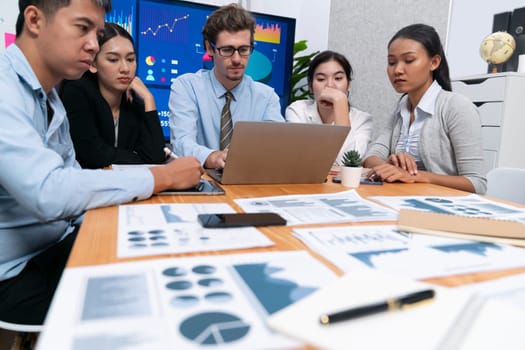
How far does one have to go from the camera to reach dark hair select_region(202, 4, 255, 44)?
1667mm

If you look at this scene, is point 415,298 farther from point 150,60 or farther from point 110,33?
point 150,60

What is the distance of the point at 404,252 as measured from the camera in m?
0.56

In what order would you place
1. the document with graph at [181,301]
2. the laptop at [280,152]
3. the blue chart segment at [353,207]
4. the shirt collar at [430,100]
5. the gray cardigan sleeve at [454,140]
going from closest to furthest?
the document with graph at [181,301], the blue chart segment at [353,207], the laptop at [280,152], the gray cardigan sleeve at [454,140], the shirt collar at [430,100]

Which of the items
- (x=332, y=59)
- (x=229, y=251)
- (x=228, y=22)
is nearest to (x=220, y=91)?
(x=228, y=22)

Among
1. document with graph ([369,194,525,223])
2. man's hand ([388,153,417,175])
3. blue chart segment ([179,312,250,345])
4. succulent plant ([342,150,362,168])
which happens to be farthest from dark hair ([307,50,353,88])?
blue chart segment ([179,312,250,345])

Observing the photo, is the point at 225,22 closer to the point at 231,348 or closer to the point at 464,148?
the point at 464,148

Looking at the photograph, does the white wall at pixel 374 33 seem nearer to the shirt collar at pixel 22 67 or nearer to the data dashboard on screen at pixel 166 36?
the data dashboard on screen at pixel 166 36

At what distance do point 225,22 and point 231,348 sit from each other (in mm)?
1567

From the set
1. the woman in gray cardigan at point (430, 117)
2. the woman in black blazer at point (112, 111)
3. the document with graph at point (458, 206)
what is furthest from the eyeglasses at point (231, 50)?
the document with graph at point (458, 206)

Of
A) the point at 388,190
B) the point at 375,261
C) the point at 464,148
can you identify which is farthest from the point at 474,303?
the point at 464,148

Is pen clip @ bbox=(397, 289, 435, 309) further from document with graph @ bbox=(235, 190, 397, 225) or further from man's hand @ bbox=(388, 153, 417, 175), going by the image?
man's hand @ bbox=(388, 153, 417, 175)

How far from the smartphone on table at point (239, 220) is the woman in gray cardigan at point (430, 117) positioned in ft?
2.71

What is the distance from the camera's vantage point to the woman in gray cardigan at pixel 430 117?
151 cm

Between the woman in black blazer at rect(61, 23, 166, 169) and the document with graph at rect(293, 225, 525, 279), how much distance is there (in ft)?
4.00
